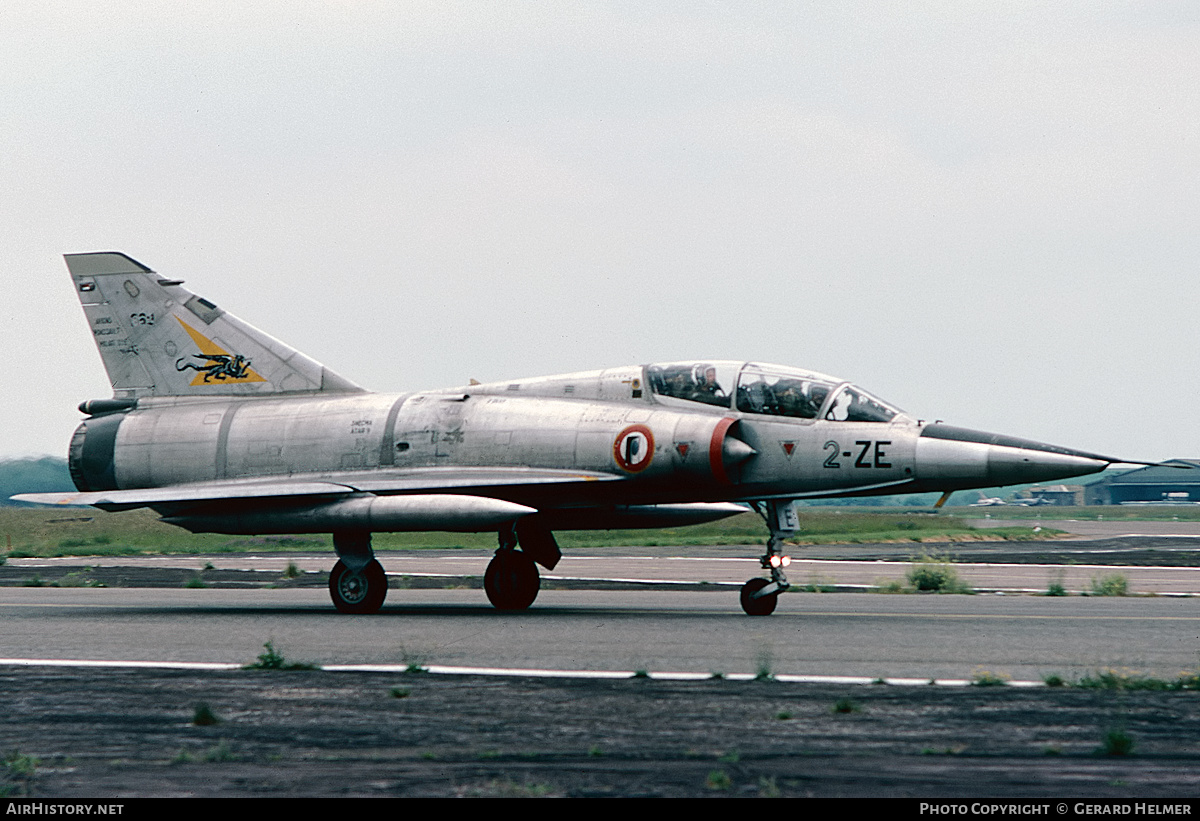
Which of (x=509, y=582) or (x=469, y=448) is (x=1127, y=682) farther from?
(x=509, y=582)

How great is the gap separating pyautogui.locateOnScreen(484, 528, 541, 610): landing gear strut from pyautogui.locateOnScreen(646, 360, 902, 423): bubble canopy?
3.64m

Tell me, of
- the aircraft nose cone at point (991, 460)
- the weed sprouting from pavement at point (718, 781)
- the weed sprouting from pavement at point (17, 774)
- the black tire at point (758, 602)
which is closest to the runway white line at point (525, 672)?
the weed sprouting from pavement at point (718, 781)

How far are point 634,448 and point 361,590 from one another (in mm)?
4771

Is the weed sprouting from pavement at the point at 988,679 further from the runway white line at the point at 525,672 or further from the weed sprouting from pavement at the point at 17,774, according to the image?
the weed sprouting from pavement at the point at 17,774

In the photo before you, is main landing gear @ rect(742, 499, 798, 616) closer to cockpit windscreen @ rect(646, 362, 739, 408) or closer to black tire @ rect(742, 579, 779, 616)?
black tire @ rect(742, 579, 779, 616)

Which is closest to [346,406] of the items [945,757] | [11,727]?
[11,727]

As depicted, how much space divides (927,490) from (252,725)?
10.8m

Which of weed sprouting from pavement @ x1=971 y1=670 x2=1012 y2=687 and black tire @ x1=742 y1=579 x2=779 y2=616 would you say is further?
black tire @ x1=742 y1=579 x2=779 y2=616

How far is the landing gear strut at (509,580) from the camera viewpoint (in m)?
20.7

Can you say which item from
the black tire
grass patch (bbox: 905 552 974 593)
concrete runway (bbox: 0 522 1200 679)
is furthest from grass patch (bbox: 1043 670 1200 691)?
grass patch (bbox: 905 552 974 593)

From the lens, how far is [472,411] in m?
20.3

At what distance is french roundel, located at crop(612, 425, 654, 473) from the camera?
18.5m

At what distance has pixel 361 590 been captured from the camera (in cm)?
2000
